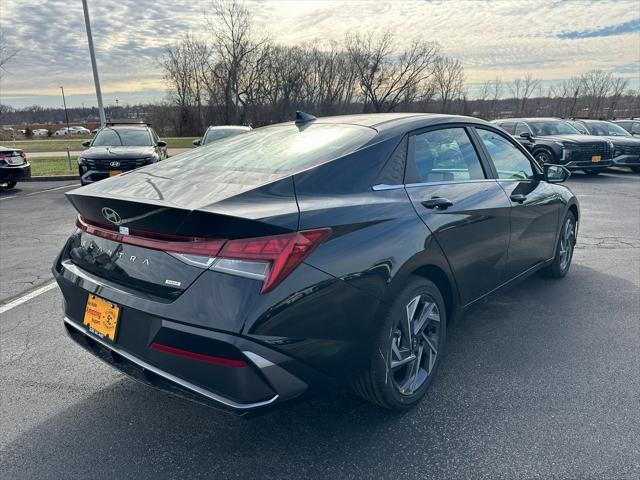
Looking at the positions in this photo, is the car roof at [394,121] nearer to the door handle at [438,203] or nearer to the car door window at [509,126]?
the door handle at [438,203]

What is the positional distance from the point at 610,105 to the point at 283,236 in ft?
191

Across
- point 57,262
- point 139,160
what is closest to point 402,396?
point 57,262

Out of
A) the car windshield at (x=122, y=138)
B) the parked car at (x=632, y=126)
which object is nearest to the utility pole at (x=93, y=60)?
the car windshield at (x=122, y=138)

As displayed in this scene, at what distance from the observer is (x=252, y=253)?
1.96 metres

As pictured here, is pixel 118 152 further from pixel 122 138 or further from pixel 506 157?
pixel 506 157

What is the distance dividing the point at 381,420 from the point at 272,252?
130 cm

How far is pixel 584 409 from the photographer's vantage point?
2.73 metres

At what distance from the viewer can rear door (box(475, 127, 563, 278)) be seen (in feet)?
12.0

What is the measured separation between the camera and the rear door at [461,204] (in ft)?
9.24

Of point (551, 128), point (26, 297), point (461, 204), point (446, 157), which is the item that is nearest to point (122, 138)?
point (26, 297)

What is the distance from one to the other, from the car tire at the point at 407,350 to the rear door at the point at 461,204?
0.31 meters

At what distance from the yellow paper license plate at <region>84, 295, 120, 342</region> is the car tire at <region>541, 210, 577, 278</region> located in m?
4.05

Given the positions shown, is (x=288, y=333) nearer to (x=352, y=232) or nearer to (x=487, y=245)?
(x=352, y=232)

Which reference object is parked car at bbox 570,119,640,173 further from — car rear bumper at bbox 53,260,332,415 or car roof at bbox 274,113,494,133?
car rear bumper at bbox 53,260,332,415
